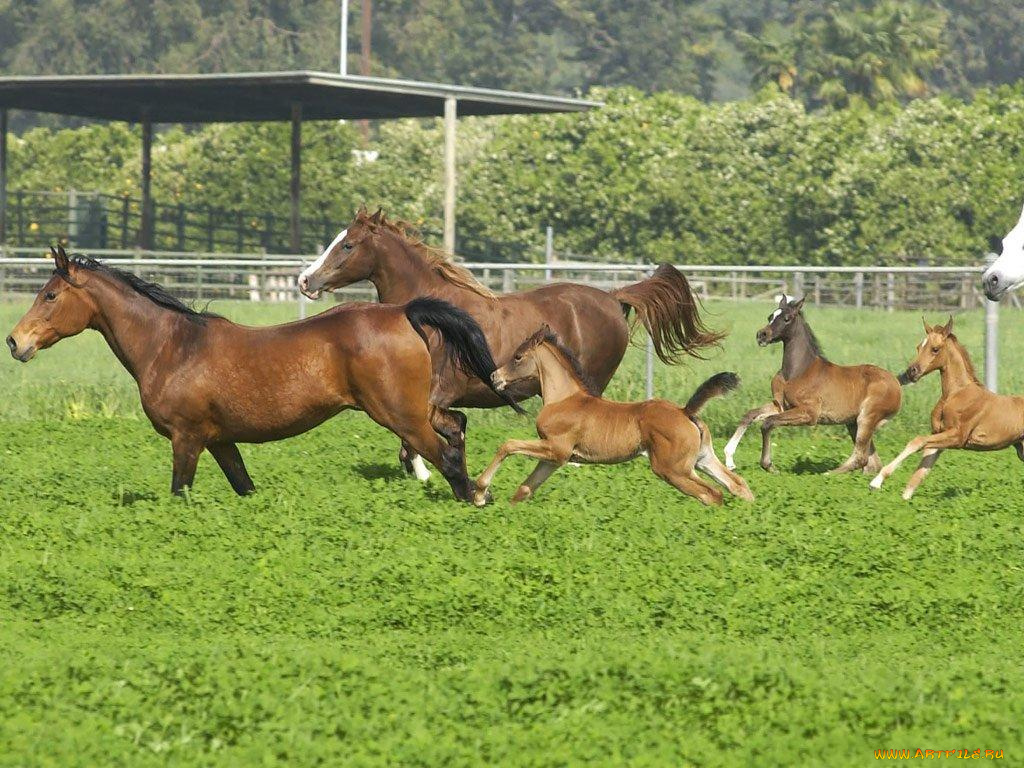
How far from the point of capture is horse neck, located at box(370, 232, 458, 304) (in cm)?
1308

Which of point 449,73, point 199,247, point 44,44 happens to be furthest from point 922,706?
point 449,73

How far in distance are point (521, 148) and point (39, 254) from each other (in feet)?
41.3

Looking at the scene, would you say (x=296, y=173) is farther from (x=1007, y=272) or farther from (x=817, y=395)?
(x=1007, y=272)

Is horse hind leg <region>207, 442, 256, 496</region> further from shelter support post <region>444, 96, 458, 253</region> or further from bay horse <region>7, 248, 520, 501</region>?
shelter support post <region>444, 96, 458, 253</region>

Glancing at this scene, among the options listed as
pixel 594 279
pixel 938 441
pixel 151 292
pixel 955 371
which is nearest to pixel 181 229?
→ pixel 594 279

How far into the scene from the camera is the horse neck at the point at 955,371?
40.7 feet

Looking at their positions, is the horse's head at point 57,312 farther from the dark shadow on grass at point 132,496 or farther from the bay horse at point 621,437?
the bay horse at point 621,437

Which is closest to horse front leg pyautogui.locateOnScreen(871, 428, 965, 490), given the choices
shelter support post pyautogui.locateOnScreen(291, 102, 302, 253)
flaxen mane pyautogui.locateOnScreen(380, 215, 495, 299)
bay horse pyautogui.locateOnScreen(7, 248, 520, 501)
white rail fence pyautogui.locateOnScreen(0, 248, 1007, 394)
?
bay horse pyautogui.locateOnScreen(7, 248, 520, 501)

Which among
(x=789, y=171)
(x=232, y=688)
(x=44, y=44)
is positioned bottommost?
(x=232, y=688)

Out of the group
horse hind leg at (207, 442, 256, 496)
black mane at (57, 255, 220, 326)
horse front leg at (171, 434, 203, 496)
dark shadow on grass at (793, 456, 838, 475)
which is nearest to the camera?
horse front leg at (171, 434, 203, 496)

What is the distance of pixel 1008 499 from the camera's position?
11719 millimetres

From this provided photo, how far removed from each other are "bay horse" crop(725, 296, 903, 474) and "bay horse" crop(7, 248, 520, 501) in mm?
3207

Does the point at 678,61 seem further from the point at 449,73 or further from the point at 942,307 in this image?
the point at 942,307

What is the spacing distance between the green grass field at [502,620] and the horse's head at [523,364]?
0.82 metres
